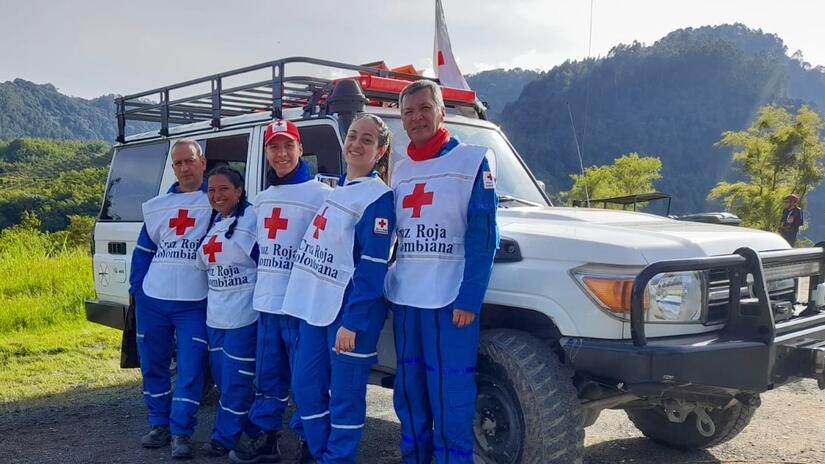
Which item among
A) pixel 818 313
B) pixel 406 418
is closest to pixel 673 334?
pixel 818 313

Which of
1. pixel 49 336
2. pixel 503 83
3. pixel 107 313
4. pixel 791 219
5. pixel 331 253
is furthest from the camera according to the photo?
pixel 503 83

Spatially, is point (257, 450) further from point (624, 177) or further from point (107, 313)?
point (624, 177)

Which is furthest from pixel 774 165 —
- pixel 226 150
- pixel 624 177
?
pixel 226 150

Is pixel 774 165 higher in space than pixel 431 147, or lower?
higher

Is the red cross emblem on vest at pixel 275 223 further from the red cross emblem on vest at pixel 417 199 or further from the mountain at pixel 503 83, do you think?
the mountain at pixel 503 83

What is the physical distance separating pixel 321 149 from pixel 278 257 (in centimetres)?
101

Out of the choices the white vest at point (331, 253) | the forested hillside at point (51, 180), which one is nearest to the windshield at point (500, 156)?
the white vest at point (331, 253)

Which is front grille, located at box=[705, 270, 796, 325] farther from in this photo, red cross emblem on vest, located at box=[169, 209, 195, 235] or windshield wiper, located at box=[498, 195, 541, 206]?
red cross emblem on vest, located at box=[169, 209, 195, 235]

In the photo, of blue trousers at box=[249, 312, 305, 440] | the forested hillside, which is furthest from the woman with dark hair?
the forested hillside

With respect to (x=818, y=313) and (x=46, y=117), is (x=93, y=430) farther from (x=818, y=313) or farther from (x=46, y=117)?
(x=46, y=117)

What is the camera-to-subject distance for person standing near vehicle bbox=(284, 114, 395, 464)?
314 cm

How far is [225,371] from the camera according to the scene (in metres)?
3.99

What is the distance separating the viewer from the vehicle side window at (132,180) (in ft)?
18.4

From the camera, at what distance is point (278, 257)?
3699 millimetres
